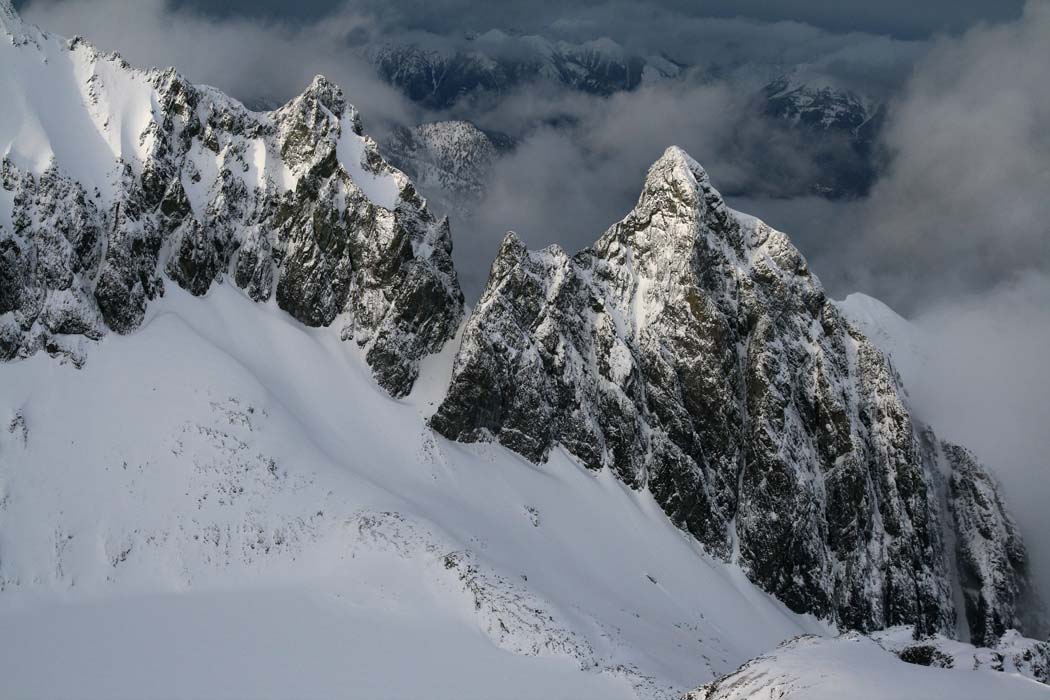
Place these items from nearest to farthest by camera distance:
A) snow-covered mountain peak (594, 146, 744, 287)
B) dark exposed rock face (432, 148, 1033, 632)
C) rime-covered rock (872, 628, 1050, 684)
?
1. rime-covered rock (872, 628, 1050, 684)
2. dark exposed rock face (432, 148, 1033, 632)
3. snow-covered mountain peak (594, 146, 744, 287)

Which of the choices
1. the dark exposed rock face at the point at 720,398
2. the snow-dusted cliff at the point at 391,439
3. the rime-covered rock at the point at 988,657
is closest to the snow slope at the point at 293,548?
the snow-dusted cliff at the point at 391,439

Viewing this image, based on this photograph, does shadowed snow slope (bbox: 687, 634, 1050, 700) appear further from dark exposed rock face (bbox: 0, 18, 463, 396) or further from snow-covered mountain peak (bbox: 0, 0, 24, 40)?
snow-covered mountain peak (bbox: 0, 0, 24, 40)

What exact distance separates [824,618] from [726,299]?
33.5 m

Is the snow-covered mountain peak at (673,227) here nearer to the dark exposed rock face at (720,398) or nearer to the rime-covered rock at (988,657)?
the dark exposed rock face at (720,398)

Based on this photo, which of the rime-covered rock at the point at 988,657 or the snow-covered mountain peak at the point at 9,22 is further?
the snow-covered mountain peak at the point at 9,22

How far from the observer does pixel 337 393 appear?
5581 centimetres

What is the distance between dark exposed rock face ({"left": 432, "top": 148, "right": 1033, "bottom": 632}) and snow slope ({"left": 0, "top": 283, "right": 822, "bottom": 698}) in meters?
5.67

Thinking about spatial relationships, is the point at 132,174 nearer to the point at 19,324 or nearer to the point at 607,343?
Answer: the point at 19,324

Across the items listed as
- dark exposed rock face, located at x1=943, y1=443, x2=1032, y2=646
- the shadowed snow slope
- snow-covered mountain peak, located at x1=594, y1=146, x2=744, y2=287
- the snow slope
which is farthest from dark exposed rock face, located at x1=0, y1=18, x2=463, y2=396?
dark exposed rock face, located at x1=943, y1=443, x2=1032, y2=646

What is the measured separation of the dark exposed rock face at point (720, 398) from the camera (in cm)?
6341

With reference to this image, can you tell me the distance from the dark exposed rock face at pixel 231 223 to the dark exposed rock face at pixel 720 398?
7.72 metres

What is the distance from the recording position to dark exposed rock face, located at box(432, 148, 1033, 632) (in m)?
63.4

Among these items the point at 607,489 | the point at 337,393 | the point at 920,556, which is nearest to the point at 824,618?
the point at 920,556

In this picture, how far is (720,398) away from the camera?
6794cm
